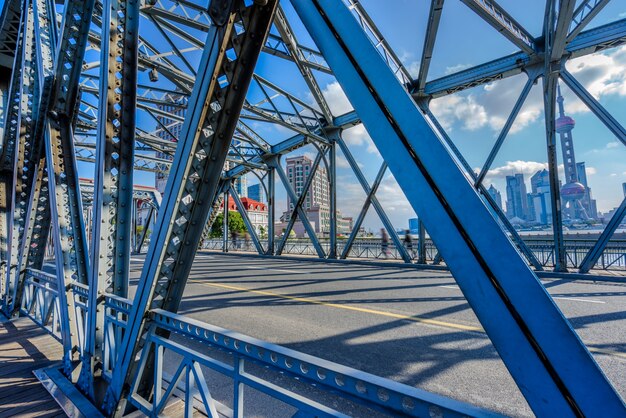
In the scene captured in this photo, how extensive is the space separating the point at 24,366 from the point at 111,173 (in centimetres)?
314

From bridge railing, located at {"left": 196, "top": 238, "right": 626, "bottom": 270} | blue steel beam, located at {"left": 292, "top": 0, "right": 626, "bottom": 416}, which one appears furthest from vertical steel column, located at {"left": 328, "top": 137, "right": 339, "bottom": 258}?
blue steel beam, located at {"left": 292, "top": 0, "right": 626, "bottom": 416}

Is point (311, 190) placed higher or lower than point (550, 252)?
higher

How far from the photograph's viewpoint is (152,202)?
23391mm

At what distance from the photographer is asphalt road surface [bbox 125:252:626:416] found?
11.4ft

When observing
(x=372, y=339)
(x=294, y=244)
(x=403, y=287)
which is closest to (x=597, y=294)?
(x=403, y=287)

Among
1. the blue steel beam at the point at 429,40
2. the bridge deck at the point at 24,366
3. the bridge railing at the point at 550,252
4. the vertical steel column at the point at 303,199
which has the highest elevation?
the blue steel beam at the point at 429,40

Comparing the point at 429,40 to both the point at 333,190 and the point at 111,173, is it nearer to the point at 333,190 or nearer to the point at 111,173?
the point at 333,190

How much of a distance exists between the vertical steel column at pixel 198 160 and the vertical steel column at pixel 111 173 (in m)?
0.72

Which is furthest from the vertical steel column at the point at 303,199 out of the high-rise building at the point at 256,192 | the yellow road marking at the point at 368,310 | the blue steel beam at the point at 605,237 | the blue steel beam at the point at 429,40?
the high-rise building at the point at 256,192

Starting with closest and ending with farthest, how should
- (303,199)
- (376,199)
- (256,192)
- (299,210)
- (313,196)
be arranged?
(376,199)
(303,199)
(299,210)
(313,196)
(256,192)

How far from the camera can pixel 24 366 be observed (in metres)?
3.86

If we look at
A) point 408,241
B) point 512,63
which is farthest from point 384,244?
point 512,63

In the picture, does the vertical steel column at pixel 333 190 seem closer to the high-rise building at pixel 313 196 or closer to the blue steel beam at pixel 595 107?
the blue steel beam at pixel 595 107

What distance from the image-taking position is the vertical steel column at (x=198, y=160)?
2.07 m
